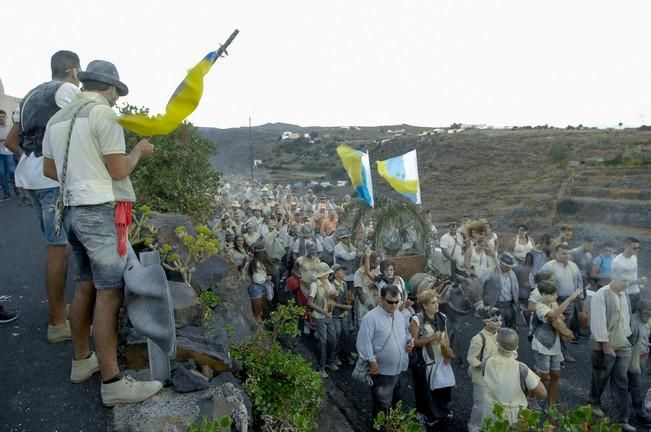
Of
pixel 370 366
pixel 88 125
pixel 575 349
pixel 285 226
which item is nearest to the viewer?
pixel 88 125

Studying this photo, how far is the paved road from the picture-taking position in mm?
2893

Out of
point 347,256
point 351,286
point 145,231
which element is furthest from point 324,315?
point 145,231

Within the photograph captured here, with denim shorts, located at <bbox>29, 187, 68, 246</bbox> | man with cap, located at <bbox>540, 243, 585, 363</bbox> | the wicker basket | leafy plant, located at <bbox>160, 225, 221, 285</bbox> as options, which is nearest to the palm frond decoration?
the wicker basket

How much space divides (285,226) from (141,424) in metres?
8.31

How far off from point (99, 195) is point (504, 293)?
6.45 meters

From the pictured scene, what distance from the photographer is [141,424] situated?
2684 mm

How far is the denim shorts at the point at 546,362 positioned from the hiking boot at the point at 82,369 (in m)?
4.78

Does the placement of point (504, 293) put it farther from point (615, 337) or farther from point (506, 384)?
point (506, 384)

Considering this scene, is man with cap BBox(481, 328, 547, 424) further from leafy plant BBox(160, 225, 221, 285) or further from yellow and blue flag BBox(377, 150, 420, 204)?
yellow and blue flag BBox(377, 150, 420, 204)

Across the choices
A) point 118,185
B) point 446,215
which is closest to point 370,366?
point 118,185

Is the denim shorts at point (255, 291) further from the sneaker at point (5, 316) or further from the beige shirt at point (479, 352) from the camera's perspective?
the sneaker at point (5, 316)

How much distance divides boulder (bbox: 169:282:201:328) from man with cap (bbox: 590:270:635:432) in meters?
4.45

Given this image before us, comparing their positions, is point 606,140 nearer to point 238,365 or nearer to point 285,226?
point 285,226

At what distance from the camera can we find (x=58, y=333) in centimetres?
371
